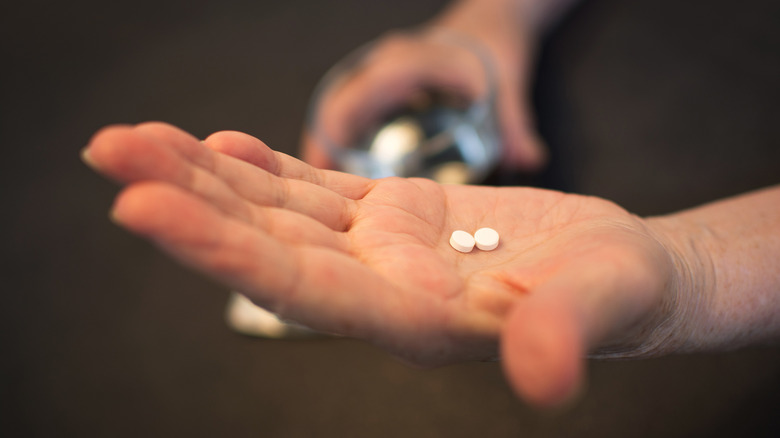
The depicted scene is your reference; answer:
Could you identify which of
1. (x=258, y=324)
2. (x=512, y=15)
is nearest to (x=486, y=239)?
(x=258, y=324)

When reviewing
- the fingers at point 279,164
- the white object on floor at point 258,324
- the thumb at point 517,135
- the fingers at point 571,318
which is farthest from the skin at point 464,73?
the fingers at point 571,318

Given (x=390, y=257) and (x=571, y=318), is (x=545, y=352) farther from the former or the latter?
(x=390, y=257)

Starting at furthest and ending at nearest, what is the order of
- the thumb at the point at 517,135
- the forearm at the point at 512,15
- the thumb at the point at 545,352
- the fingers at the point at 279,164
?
the forearm at the point at 512,15 → the thumb at the point at 517,135 → the fingers at the point at 279,164 → the thumb at the point at 545,352

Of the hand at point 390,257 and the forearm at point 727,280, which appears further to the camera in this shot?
the forearm at point 727,280

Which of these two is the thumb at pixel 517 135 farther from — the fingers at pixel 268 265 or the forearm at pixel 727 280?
the fingers at pixel 268 265

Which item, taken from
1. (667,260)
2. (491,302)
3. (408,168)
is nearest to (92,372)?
(408,168)

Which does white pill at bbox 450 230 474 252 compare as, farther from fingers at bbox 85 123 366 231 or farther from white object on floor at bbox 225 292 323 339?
white object on floor at bbox 225 292 323 339

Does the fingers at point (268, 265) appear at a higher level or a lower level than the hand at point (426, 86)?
lower
